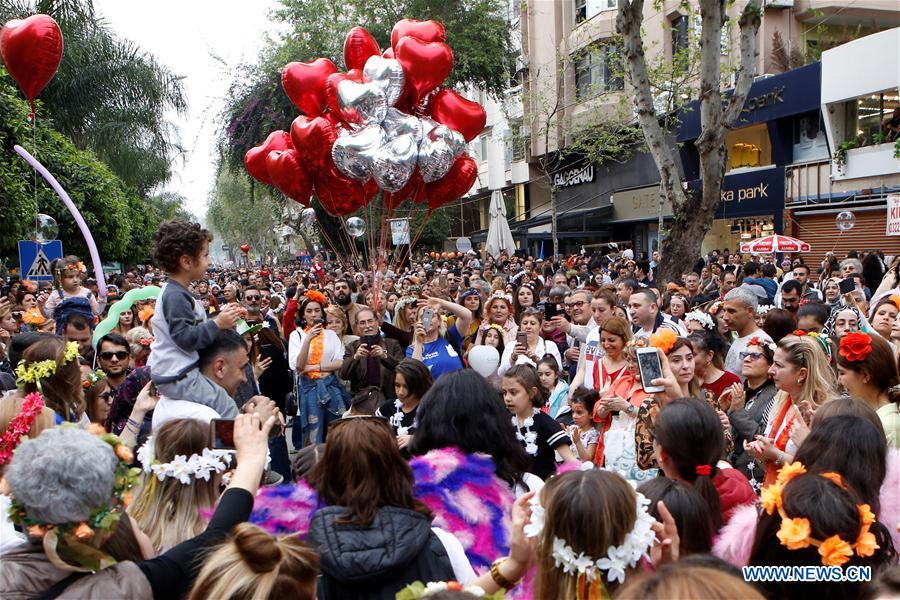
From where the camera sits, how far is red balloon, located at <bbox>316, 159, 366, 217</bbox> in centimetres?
1063

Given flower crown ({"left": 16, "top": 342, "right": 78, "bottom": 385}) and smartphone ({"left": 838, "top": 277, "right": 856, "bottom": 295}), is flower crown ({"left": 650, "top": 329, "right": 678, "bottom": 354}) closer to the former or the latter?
flower crown ({"left": 16, "top": 342, "right": 78, "bottom": 385})

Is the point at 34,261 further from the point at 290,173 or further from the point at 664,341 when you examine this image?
the point at 664,341

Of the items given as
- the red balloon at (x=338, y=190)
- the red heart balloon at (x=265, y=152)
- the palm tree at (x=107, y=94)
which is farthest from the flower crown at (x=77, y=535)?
the palm tree at (x=107, y=94)

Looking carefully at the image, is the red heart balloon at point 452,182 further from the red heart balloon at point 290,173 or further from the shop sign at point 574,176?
the shop sign at point 574,176

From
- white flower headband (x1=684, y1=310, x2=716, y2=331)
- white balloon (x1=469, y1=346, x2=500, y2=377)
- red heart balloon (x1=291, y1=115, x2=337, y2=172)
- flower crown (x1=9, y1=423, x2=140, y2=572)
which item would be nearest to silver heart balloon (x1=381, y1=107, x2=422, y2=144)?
red heart balloon (x1=291, y1=115, x2=337, y2=172)

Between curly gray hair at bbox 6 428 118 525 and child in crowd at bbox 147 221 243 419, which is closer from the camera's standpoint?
curly gray hair at bbox 6 428 118 525

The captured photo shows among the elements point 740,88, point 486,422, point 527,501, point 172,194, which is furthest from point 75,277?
point 172,194

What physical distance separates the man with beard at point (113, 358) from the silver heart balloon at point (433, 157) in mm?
4982

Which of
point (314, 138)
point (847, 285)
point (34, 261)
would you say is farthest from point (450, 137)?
point (34, 261)

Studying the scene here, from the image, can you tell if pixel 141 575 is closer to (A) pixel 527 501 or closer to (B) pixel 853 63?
(A) pixel 527 501

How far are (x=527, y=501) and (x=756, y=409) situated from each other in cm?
303

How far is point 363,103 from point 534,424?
261 inches

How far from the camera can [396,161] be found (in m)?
9.45

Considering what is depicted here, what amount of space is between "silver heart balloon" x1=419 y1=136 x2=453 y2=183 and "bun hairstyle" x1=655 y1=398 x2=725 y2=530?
720cm
